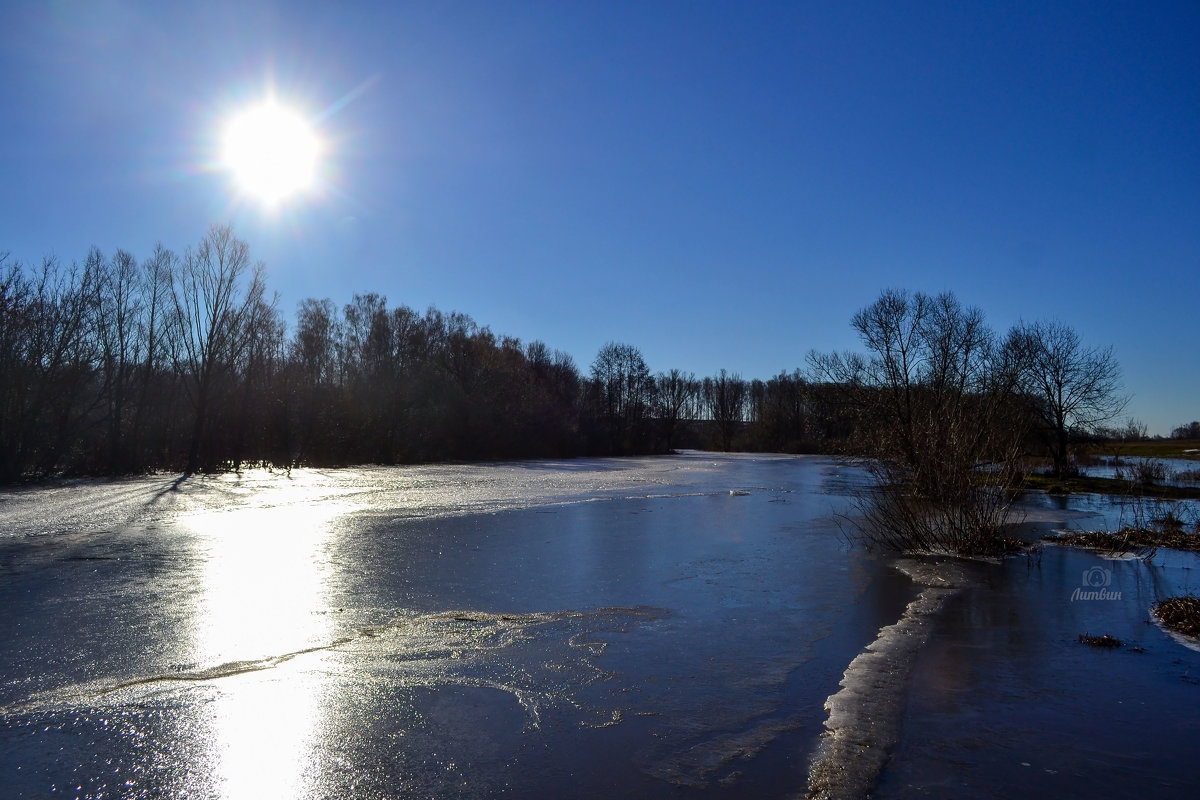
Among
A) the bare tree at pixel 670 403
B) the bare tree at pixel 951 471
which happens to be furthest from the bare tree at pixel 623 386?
the bare tree at pixel 951 471

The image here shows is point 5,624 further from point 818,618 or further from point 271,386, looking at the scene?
point 271,386

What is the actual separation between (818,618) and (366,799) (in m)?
5.41

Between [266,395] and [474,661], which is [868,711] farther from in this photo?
[266,395]

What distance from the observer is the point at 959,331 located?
29109 millimetres

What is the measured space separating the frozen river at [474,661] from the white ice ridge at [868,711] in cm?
9

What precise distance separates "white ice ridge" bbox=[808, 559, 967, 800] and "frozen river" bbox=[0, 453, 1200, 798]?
0.09 meters

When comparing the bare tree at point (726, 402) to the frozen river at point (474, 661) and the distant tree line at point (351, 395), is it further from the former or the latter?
the frozen river at point (474, 661)

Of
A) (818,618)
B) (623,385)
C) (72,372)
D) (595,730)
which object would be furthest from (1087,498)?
(623,385)

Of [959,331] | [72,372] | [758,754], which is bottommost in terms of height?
[758,754]

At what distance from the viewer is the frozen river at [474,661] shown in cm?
414

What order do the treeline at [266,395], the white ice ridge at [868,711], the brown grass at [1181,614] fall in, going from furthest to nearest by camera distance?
the treeline at [266,395] → the brown grass at [1181,614] → the white ice ridge at [868,711]

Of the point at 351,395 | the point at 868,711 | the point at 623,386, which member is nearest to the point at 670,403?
the point at 623,386

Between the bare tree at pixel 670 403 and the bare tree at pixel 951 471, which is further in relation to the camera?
the bare tree at pixel 670 403

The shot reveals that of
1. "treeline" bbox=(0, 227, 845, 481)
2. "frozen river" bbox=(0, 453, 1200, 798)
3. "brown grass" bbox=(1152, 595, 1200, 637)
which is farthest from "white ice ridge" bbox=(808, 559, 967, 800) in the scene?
"treeline" bbox=(0, 227, 845, 481)
